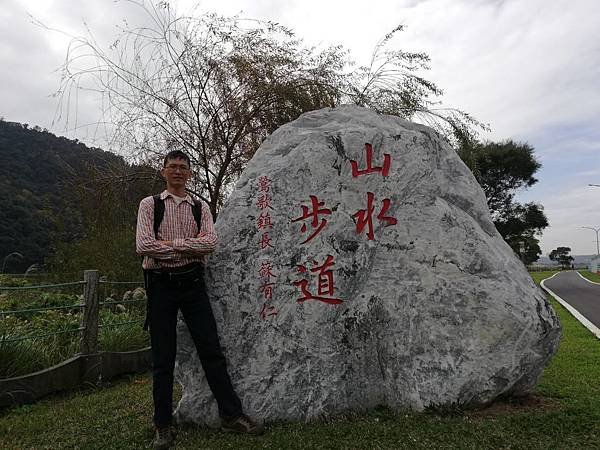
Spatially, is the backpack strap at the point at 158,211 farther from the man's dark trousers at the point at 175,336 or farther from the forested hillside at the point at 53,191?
the forested hillside at the point at 53,191

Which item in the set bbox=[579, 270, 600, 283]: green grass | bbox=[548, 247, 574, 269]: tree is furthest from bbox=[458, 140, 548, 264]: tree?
bbox=[548, 247, 574, 269]: tree

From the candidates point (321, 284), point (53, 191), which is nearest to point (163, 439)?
point (321, 284)

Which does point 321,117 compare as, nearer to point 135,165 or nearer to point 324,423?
point 324,423

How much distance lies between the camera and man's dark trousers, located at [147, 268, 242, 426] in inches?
125

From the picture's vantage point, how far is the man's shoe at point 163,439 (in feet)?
10.3

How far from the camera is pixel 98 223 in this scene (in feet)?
24.5

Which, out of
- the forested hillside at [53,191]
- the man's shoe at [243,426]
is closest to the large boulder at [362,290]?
the man's shoe at [243,426]

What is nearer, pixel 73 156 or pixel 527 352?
pixel 527 352

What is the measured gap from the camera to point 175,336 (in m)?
3.24

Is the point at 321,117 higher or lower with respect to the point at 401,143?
higher

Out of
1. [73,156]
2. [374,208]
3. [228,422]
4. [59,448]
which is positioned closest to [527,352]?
[374,208]

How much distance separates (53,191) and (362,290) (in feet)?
46.9

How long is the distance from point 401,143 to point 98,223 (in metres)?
5.29

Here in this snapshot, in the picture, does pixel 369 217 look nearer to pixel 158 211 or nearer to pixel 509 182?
pixel 158 211
